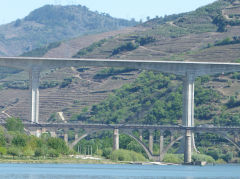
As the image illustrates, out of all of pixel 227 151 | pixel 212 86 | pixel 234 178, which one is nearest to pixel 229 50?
pixel 212 86

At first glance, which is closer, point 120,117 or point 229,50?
point 120,117

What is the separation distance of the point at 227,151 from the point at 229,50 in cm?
5188

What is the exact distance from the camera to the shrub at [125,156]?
429 feet

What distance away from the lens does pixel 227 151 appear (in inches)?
5802

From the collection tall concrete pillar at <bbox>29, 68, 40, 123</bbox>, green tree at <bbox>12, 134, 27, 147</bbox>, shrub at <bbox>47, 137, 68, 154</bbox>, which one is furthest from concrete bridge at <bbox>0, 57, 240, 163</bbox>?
green tree at <bbox>12, 134, 27, 147</bbox>

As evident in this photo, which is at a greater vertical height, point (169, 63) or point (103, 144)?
point (169, 63)

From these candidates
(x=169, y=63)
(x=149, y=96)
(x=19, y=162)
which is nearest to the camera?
(x=19, y=162)

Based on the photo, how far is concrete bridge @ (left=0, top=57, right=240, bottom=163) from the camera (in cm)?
13512

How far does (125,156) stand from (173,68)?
52.4 ft

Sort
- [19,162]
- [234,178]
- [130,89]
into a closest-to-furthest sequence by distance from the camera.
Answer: [234,178] → [19,162] → [130,89]

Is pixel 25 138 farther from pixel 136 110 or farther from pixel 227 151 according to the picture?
pixel 136 110

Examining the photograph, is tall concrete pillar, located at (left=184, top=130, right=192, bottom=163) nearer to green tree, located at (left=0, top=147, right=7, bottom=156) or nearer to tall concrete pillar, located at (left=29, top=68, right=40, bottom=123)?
tall concrete pillar, located at (left=29, top=68, right=40, bottom=123)

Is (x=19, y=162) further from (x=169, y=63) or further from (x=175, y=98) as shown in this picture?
(x=175, y=98)

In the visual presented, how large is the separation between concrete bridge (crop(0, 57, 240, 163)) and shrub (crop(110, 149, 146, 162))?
758 cm
